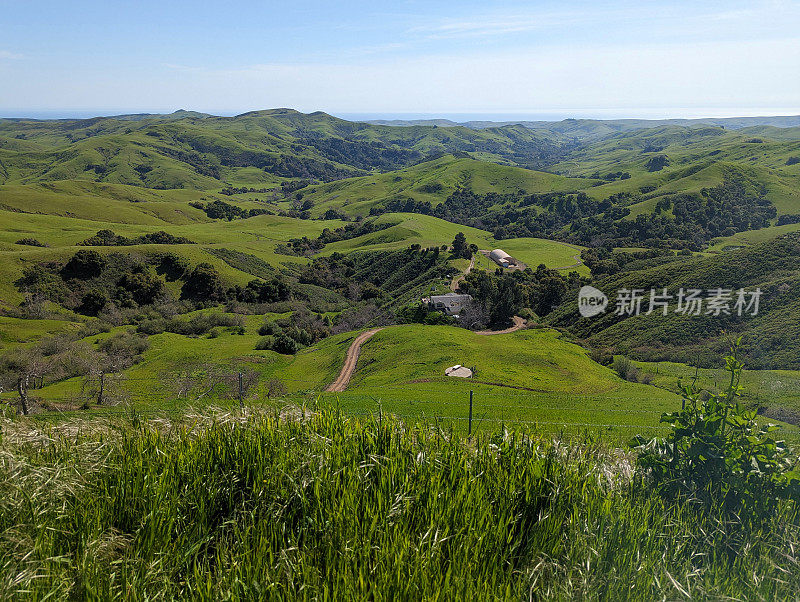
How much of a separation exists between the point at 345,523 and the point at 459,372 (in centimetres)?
2876

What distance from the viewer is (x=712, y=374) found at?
3459 cm

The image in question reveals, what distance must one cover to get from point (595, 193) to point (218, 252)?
428 feet

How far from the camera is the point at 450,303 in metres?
65.0

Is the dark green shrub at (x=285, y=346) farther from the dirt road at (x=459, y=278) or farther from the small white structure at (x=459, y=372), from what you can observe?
the dirt road at (x=459, y=278)

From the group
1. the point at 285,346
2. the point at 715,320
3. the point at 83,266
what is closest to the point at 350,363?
the point at 285,346

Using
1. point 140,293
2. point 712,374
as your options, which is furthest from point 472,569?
point 140,293

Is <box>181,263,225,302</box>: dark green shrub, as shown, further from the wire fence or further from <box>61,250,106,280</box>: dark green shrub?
the wire fence

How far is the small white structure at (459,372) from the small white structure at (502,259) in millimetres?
64670

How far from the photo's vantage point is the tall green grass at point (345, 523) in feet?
8.89

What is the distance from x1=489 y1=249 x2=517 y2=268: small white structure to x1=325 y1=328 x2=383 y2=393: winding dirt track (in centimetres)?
5432

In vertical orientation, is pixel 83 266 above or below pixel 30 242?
below

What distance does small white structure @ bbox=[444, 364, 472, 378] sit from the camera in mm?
31028

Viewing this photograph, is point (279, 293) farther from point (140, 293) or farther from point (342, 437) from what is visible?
point (342, 437)

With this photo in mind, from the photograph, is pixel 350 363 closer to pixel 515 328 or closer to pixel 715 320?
pixel 515 328
